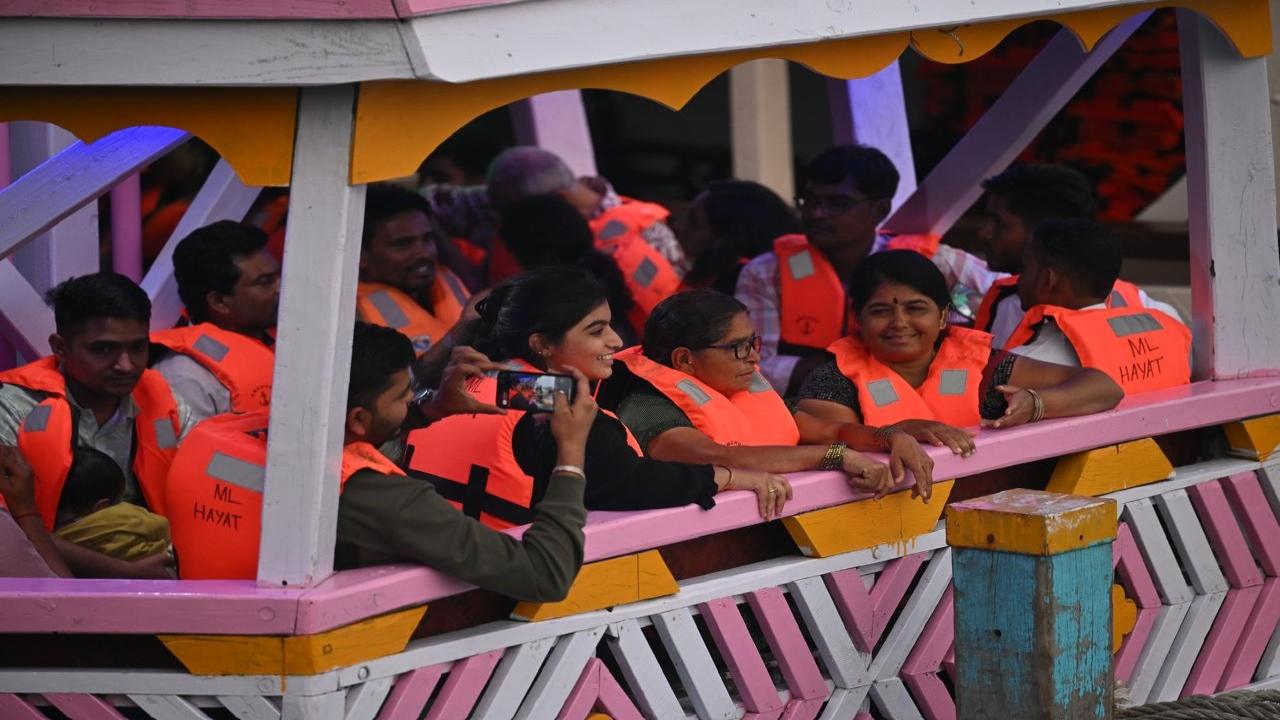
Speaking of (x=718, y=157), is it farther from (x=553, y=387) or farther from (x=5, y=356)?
(x=553, y=387)

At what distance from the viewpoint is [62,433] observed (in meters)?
4.54

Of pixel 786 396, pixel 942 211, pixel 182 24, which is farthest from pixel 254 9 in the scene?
pixel 942 211

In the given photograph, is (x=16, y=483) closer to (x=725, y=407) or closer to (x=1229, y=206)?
(x=725, y=407)

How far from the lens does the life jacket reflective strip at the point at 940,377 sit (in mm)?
4883

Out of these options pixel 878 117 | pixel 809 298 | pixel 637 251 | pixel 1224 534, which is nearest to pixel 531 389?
pixel 1224 534

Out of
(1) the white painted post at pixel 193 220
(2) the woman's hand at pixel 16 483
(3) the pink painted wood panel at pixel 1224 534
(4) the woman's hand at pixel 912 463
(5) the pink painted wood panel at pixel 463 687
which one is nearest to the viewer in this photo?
(5) the pink painted wood panel at pixel 463 687

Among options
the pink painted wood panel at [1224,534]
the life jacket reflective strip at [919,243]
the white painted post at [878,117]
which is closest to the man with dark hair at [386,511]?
the pink painted wood panel at [1224,534]

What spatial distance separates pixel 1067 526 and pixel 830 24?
1264 millimetres

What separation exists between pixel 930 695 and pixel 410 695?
1.52 m

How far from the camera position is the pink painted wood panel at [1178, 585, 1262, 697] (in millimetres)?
5043

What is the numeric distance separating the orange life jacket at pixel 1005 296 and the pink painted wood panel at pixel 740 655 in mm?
1724

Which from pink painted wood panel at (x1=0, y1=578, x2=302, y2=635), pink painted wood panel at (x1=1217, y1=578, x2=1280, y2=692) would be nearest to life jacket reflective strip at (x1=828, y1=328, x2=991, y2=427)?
pink painted wood panel at (x1=1217, y1=578, x2=1280, y2=692)

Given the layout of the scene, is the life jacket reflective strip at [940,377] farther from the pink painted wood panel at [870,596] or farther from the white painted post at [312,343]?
the white painted post at [312,343]

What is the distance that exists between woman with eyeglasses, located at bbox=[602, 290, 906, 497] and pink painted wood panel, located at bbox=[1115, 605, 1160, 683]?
922 mm
